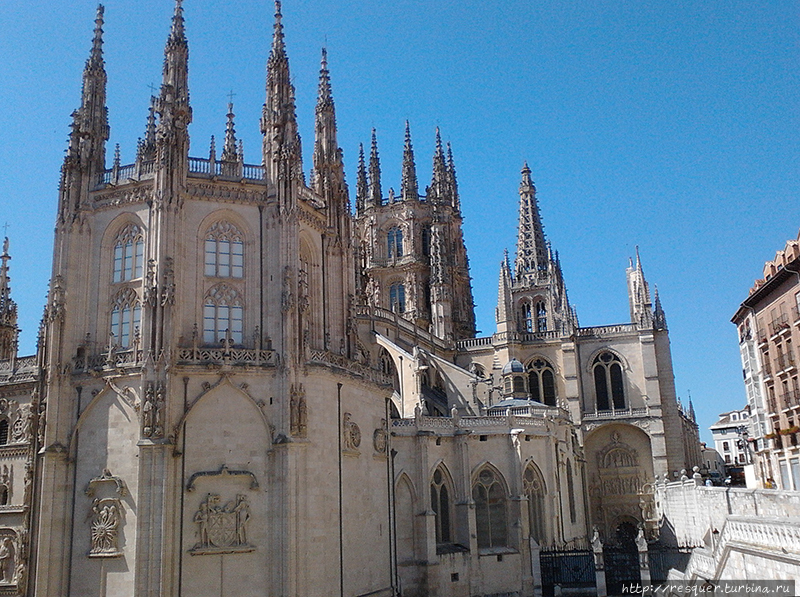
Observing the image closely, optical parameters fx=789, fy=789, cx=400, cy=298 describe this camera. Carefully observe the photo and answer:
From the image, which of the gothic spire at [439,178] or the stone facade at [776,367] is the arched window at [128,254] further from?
the gothic spire at [439,178]

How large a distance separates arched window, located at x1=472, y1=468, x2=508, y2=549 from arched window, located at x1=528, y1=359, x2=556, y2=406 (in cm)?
2071

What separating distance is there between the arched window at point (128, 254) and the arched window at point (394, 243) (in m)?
42.7

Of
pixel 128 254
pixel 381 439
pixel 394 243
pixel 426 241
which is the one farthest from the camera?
pixel 426 241

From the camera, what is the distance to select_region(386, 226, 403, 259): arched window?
72562 millimetres

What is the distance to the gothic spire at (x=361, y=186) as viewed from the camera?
74625mm

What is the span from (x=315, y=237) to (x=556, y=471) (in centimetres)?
2251

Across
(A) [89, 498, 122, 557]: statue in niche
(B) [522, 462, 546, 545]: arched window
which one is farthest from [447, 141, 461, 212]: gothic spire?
(A) [89, 498, 122, 557]: statue in niche

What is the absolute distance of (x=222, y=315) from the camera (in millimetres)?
30125

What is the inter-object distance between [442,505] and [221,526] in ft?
57.9

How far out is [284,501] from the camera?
2795 cm

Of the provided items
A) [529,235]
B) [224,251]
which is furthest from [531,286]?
[224,251]

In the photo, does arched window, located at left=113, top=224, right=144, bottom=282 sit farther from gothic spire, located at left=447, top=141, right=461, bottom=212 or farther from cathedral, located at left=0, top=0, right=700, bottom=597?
gothic spire, located at left=447, top=141, right=461, bottom=212

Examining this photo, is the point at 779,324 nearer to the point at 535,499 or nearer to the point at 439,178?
the point at 535,499

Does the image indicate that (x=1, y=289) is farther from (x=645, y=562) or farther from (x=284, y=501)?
(x=645, y=562)
